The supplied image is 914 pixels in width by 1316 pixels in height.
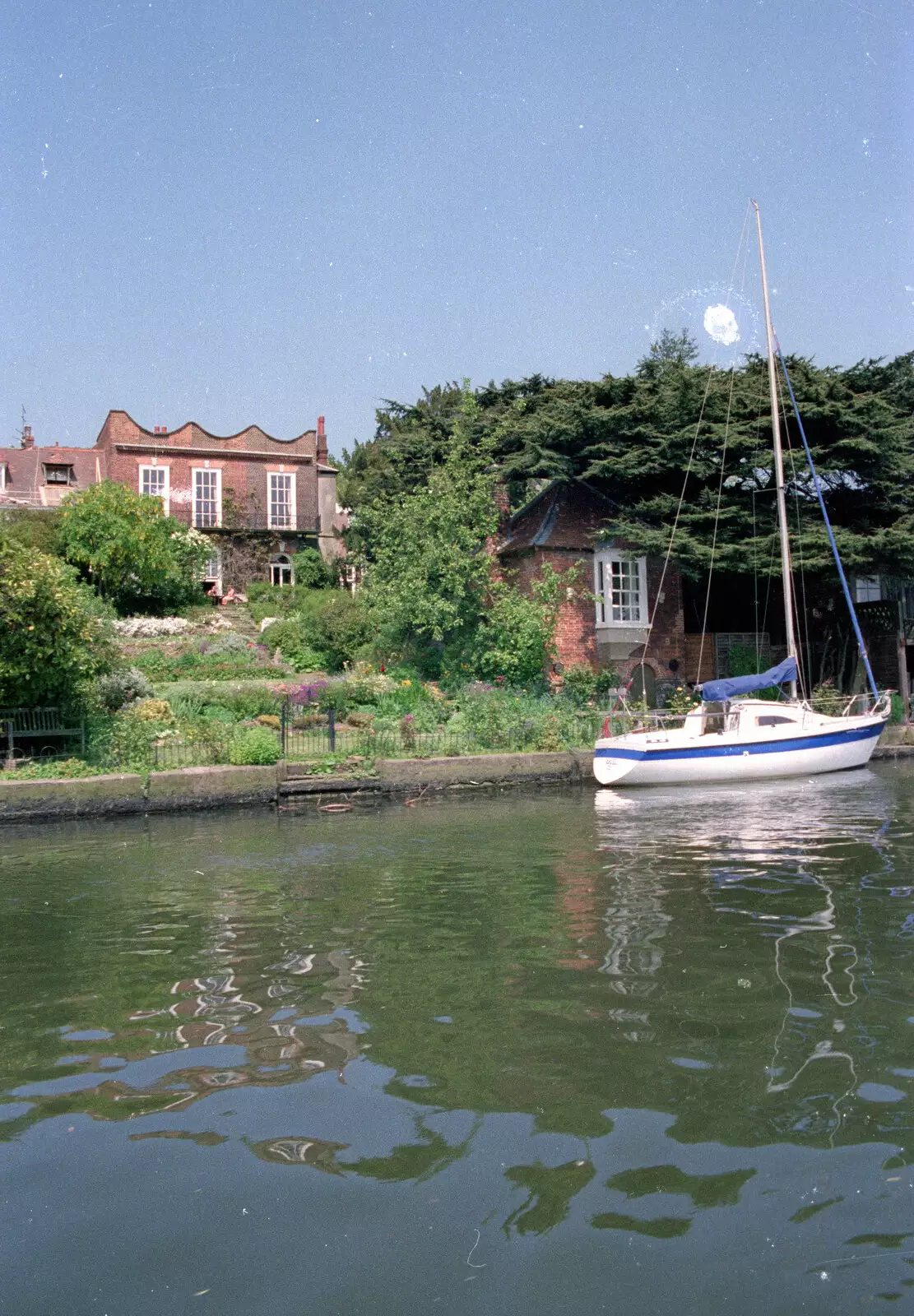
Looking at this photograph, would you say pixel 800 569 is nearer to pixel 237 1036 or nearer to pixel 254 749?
pixel 254 749

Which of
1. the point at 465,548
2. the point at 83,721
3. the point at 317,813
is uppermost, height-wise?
the point at 465,548

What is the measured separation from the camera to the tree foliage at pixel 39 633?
19.4 metres

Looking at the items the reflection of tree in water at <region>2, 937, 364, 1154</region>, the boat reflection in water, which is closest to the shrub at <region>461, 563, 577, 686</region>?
the boat reflection in water

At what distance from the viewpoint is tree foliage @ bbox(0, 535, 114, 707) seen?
19391mm

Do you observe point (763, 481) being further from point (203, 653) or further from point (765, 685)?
point (203, 653)

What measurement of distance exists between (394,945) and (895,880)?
5195 millimetres

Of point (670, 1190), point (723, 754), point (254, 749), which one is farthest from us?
point (723, 754)

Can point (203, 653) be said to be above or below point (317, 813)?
above

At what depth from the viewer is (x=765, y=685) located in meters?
23.2

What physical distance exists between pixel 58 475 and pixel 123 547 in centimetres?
1380

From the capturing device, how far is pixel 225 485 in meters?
45.5

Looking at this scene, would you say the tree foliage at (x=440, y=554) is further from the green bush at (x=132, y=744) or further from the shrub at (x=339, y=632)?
the green bush at (x=132, y=744)

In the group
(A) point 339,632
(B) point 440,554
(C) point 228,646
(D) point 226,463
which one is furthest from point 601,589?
(D) point 226,463

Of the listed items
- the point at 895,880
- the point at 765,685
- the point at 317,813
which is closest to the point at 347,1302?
the point at 895,880
